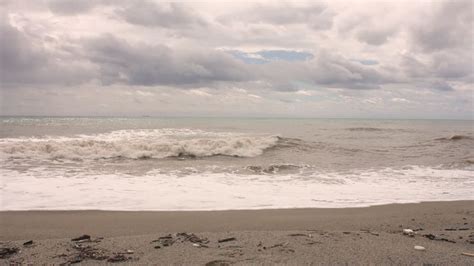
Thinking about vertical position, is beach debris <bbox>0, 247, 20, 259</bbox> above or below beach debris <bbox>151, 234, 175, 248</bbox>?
above

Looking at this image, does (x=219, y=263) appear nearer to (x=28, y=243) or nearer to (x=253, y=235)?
(x=253, y=235)

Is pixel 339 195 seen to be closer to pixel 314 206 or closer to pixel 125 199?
pixel 314 206

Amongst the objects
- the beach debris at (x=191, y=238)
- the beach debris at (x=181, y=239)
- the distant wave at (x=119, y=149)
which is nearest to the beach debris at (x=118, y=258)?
the beach debris at (x=181, y=239)

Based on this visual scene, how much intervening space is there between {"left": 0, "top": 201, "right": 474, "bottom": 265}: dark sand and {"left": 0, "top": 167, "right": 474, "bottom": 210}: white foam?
64 cm

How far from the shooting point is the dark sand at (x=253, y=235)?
3916 millimetres

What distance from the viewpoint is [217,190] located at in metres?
8.58

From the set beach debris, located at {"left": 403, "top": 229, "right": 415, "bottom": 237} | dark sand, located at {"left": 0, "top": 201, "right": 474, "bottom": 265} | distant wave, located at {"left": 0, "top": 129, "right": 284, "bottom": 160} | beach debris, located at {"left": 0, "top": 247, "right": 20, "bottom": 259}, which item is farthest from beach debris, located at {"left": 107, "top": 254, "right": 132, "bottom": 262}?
distant wave, located at {"left": 0, "top": 129, "right": 284, "bottom": 160}

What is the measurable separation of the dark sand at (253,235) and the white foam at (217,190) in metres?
0.64

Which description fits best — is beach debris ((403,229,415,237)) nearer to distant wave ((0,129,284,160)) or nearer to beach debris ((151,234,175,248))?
beach debris ((151,234,175,248))

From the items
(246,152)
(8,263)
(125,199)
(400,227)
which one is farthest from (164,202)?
(246,152)

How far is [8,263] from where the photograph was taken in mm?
3715

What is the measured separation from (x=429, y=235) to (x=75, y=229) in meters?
5.21

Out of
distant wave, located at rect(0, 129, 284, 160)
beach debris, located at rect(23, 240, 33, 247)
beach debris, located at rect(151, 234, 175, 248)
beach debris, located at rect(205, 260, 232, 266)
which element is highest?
distant wave, located at rect(0, 129, 284, 160)

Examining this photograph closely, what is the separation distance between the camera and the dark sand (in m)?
3.92
